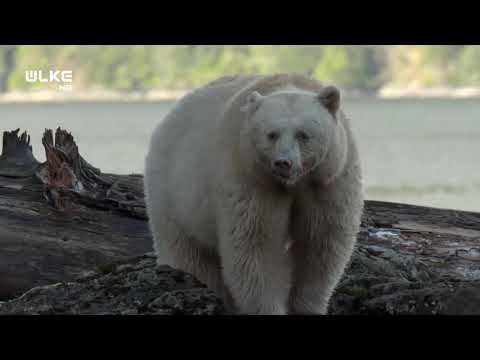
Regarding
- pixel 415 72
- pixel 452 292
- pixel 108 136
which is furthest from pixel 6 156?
pixel 415 72

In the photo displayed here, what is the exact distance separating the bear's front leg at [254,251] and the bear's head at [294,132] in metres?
0.30

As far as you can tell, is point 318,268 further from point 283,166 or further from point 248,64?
point 248,64

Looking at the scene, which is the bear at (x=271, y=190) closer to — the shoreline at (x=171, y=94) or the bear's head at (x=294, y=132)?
the bear's head at (x=294, y=132)

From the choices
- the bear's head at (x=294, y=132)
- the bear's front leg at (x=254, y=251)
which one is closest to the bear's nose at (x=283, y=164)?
the bear's head at (x=294, y=132)

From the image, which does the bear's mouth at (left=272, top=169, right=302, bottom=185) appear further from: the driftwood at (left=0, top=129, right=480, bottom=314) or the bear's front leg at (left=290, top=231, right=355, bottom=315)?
the driftwood at (left=0, top=129, right=480, bottom=314)

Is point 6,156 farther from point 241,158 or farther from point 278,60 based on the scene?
point 278,60

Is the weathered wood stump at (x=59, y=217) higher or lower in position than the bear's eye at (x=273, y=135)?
lower

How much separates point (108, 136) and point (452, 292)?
52.0m

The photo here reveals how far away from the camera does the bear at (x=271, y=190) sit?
251 inches

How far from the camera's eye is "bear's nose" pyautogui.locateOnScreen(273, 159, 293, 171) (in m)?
6.08

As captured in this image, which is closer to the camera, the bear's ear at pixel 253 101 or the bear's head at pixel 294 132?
the bear's head at pixel 294 132

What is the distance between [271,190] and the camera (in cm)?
662

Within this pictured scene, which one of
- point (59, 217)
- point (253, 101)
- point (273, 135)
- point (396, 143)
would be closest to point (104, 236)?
point (59, 217)

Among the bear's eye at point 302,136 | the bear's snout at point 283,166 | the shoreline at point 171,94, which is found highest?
the shoreline at point 171,94
